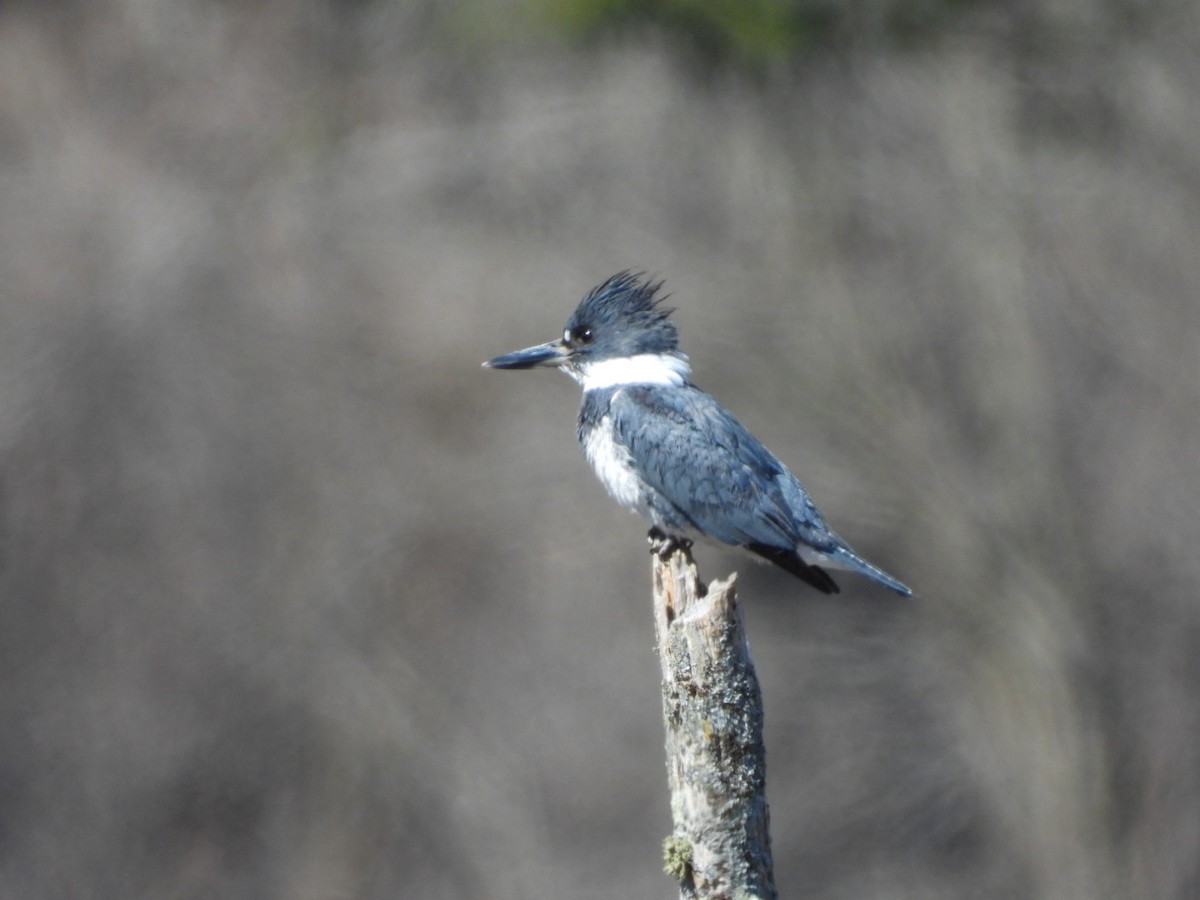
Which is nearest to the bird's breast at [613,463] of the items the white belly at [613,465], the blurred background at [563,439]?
the white belly at [613,465]

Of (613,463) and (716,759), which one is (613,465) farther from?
(716,759)

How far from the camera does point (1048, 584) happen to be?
677cm

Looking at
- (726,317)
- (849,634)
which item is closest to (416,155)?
(726,317)

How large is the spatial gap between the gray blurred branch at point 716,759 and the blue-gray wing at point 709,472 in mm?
786

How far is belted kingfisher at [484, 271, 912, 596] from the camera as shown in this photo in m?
3.61

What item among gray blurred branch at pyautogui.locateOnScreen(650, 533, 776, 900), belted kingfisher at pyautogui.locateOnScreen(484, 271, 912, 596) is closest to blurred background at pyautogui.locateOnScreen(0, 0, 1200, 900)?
belted kingfisher at pyautogui.locateOnScreen(484, 271, 912, 596)

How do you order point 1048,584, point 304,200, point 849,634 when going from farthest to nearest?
point 304,200
point 849,634
point 1048,584

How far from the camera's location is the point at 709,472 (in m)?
3.62

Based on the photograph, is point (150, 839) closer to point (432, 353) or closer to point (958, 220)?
point (432, 353)

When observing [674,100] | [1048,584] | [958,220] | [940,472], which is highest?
[674,100]

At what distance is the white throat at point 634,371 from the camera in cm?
401

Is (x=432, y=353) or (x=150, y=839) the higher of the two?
(x=432, y=353)

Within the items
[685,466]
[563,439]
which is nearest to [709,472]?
[685,466]

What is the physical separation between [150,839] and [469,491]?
2455mm
